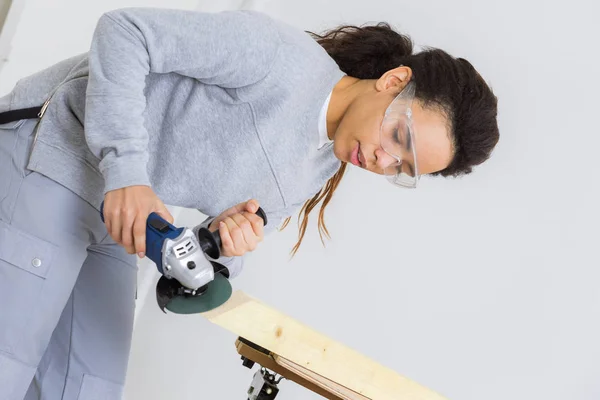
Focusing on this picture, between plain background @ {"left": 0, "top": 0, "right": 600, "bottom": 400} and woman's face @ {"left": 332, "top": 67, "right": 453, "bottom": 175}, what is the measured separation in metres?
0.89

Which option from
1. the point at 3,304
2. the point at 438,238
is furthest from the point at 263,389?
the point at 438,238

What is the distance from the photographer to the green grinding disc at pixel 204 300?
1210 mm

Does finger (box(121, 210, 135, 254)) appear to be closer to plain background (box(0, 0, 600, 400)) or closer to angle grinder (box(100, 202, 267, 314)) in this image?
angle grinder (box(100, 202, 267, 314))

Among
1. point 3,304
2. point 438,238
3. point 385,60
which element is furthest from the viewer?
point 438,238

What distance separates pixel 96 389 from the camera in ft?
5.25

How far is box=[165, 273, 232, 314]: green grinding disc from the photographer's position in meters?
1.21

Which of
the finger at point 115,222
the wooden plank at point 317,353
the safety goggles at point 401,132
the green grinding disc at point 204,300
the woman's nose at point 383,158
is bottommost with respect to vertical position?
the wooden plank at point 317,353

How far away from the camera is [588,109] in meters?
2.25

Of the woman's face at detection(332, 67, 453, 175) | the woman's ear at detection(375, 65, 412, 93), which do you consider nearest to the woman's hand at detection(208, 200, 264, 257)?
the woman's face at detection(332, 67, 453, 175)

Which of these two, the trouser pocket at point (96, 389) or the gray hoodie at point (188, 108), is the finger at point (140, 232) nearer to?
the gray hoodie at point (188, 108)

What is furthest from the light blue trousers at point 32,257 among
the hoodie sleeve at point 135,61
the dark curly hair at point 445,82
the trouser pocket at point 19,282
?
the dark curly hair at point 445,82

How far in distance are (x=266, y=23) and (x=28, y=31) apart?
1.46 m

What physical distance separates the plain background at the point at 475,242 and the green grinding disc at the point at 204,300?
128 cm

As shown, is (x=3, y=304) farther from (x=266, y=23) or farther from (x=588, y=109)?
(x=588, y=109)
